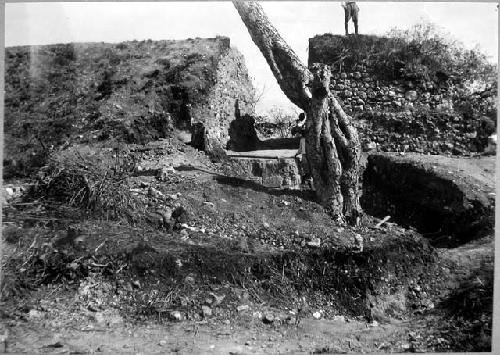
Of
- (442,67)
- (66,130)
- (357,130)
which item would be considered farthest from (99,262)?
(442,67)

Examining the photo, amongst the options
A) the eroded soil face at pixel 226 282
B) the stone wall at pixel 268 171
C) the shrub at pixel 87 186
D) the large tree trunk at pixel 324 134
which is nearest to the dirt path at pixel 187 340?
the eroded soil face at pixel 226 282

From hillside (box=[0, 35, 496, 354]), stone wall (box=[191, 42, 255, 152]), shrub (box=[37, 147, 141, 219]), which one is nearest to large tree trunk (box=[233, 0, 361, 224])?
hillside (box=[0, 35, 496, 354])

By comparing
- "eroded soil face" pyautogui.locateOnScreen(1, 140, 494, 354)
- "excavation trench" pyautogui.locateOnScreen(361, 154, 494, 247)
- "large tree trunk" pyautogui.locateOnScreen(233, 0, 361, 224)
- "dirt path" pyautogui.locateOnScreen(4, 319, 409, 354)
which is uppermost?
"large tree trunk" pyautogui.locateOnScreen(233, 0, 361, 224)

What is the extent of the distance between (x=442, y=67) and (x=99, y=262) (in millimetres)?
3337

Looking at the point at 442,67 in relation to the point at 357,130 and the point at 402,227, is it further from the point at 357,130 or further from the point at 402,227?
the point at 402,227

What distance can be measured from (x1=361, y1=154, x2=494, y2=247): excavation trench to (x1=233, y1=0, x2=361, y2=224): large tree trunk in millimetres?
201

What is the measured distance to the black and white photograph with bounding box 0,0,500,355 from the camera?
353 centimetres

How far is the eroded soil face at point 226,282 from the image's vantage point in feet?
11.4

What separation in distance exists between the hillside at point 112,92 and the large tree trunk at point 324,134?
2.44 feet

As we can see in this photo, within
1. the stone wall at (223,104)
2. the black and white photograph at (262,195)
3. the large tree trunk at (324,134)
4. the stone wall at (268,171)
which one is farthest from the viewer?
the stone wall at (223,104)

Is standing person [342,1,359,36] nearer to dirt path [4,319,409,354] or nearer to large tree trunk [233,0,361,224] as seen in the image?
large tree trunk [233,0,361,224]

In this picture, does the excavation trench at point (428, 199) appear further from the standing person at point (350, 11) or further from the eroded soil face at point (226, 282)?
the standing person at point (350, 11)

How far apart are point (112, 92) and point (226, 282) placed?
2204mm

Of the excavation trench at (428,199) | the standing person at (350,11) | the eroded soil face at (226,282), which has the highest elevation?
the standing person at (350,11)
